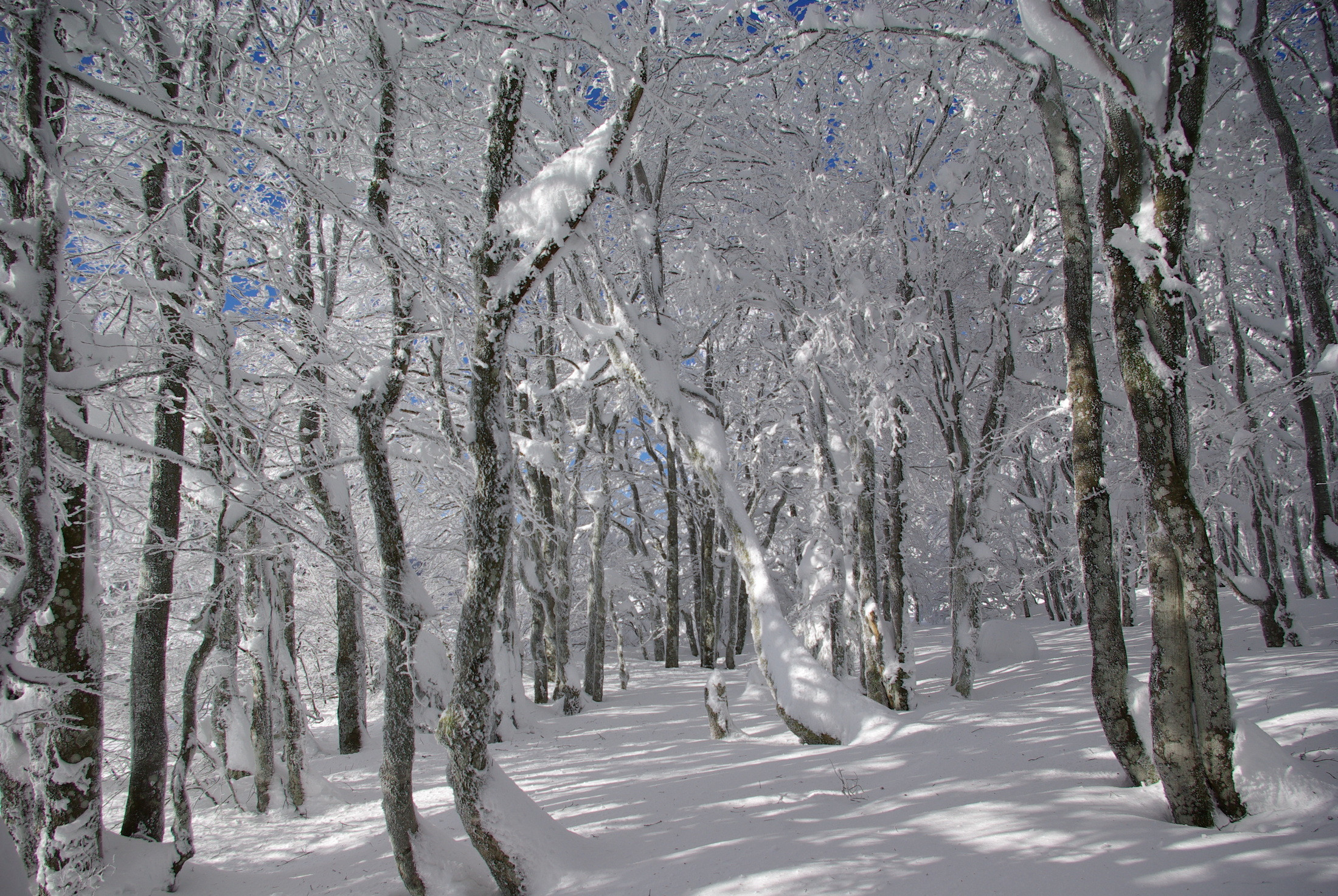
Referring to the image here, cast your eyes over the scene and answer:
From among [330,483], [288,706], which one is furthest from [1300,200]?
[288,706]

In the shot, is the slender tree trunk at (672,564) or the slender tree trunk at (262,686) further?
the slender tree trunk at (672,564)

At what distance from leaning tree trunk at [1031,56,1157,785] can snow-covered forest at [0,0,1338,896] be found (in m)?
0.03

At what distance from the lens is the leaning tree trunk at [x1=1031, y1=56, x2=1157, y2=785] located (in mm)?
3773

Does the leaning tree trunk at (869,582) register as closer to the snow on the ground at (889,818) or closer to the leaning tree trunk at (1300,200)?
the snow on the ground at (889,818)

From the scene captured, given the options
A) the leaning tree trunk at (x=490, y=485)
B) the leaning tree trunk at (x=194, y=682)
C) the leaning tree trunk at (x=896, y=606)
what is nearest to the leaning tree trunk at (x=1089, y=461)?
the leaning tree trunk at (x=490, y=485)

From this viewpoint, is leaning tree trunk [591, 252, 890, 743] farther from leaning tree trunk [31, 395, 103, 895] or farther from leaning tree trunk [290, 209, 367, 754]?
leaning tree trunk [31, 395, 103, 895]

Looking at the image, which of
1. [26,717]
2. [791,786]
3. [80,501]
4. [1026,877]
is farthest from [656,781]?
[80,501]

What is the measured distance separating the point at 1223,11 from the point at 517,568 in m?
10.4

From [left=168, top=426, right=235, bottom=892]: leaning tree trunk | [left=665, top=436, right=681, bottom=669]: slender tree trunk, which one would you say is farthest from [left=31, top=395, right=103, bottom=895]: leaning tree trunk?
[left=665, top=436, right=681, bottom=669]: slender tree trunk

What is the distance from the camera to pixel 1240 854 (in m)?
2.76

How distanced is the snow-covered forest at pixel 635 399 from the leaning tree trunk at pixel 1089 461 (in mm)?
29

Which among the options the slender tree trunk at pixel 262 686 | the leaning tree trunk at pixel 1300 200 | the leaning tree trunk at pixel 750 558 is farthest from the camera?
the slender tree trunk at pixel 262 686

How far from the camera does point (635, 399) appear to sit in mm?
10789

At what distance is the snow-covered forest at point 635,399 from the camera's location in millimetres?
3291
